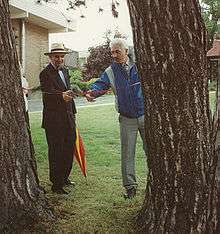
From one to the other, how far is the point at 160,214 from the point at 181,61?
1227mm

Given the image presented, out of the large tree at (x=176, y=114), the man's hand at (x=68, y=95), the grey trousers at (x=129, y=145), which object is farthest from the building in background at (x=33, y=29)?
the large tree at (x=176, y=114)

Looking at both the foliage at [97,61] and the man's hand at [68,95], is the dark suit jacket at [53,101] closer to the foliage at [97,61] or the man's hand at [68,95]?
the man's hand at [68,95]

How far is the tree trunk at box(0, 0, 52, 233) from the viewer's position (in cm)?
459

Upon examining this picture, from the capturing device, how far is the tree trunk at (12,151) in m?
4.59

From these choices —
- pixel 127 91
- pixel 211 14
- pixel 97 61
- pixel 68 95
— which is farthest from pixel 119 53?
pixel 97 61

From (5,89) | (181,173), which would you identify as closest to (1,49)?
(5,89)

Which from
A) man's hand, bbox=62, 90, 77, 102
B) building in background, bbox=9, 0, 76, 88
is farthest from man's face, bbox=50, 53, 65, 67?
building in background, bbox=9, 0, 76, 88

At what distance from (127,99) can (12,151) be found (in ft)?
5.91

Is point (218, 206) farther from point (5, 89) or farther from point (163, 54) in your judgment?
point (5, 89)

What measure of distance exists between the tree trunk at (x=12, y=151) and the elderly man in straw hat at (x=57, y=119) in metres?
1.76

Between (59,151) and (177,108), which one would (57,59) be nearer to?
(59,151)

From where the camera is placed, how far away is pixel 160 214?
13.7 ft

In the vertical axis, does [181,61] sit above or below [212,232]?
above

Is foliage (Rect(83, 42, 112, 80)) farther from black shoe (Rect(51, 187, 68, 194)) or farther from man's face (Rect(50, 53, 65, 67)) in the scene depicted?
black shoe (Rect(51, 187, 68, 194))
